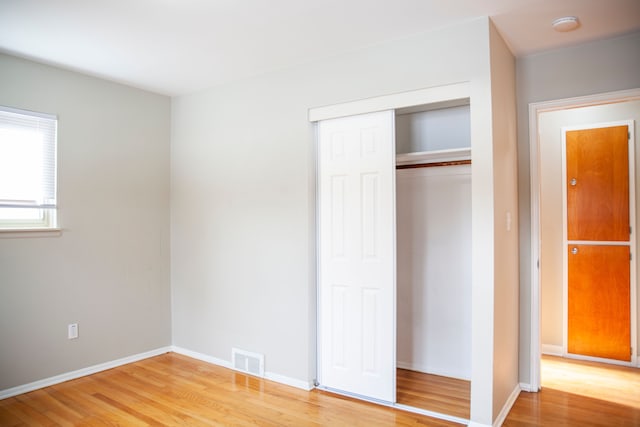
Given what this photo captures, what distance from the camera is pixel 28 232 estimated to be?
3.33m

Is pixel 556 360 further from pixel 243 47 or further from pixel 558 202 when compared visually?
pixel 243 47

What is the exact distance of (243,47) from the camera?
3111 mm

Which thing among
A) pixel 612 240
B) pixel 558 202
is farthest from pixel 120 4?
pixel 612 240

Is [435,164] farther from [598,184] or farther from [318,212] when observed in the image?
[598,184]

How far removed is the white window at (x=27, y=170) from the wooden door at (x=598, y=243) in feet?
15.8

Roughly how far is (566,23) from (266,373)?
3399 mm

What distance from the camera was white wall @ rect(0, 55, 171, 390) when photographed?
10.8 ft

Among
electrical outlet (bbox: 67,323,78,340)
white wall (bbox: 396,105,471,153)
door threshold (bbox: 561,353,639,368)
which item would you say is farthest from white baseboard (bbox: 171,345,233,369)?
door threshold (bbox: 561,353,639,368)

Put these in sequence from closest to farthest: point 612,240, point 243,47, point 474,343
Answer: point 474,343
point 243,47
point 612,240

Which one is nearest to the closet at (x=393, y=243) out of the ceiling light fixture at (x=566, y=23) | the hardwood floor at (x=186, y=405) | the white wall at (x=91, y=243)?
the hardwood floor at (x=186, y=405)

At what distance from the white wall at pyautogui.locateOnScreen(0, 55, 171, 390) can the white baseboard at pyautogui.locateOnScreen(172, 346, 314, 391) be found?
1.05 ft

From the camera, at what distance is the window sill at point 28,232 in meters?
3.21

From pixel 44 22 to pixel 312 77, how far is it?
72.4 inches

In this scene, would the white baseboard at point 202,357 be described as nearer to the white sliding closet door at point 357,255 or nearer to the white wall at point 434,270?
the white sliding closet door at point 357,255
